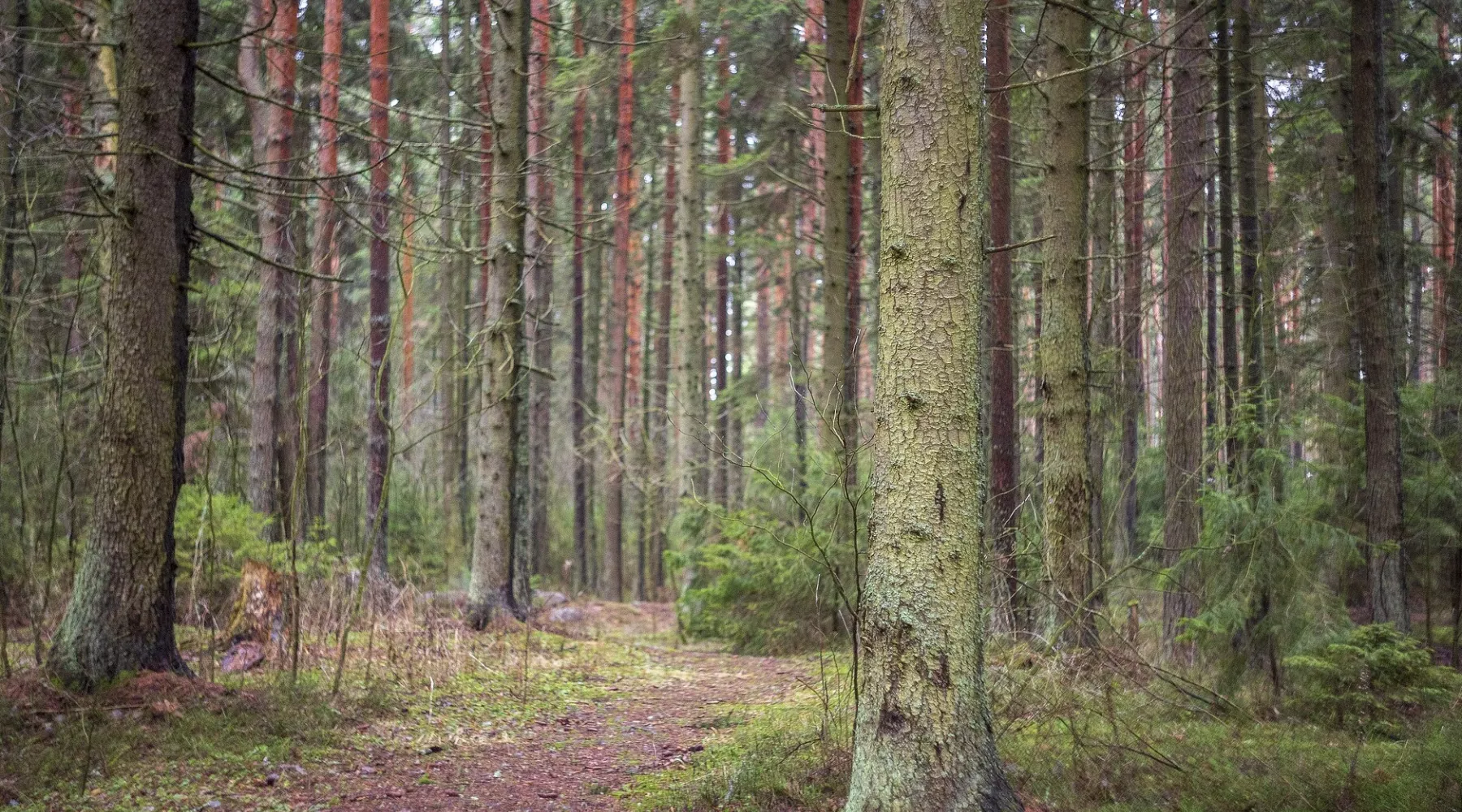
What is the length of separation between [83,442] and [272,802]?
23.9ft

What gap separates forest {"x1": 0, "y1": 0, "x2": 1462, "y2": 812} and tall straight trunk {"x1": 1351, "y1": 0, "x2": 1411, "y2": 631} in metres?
0.04

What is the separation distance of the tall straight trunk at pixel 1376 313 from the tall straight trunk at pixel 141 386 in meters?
9.94

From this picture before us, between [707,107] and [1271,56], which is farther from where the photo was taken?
[707,107]

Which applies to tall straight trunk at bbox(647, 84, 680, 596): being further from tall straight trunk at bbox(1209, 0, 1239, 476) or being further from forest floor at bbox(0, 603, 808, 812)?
Answer: tall straight trunk at bbox(1209, 0, 1239, 476)

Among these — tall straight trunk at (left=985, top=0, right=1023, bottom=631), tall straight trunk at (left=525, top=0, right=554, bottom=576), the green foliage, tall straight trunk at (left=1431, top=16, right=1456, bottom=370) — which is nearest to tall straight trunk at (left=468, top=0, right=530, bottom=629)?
tall straight trunk at (left=525, top=0, right=554, bottom=576)

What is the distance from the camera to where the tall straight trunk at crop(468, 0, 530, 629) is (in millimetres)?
11102

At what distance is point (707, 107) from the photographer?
17.5m

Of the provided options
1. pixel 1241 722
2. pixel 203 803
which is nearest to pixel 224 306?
pixel 203 803

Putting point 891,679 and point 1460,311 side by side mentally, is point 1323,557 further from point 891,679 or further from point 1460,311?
point 891,679

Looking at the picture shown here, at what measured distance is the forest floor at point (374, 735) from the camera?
211 inches

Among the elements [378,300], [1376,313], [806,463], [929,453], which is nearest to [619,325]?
[378,300]

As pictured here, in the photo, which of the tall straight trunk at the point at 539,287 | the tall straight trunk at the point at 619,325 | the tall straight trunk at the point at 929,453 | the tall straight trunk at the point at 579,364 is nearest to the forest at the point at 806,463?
the tall straight trunk at the point at 929,453

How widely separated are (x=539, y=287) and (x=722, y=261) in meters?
6.34

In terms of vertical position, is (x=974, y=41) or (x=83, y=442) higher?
(x=974, y=41)
